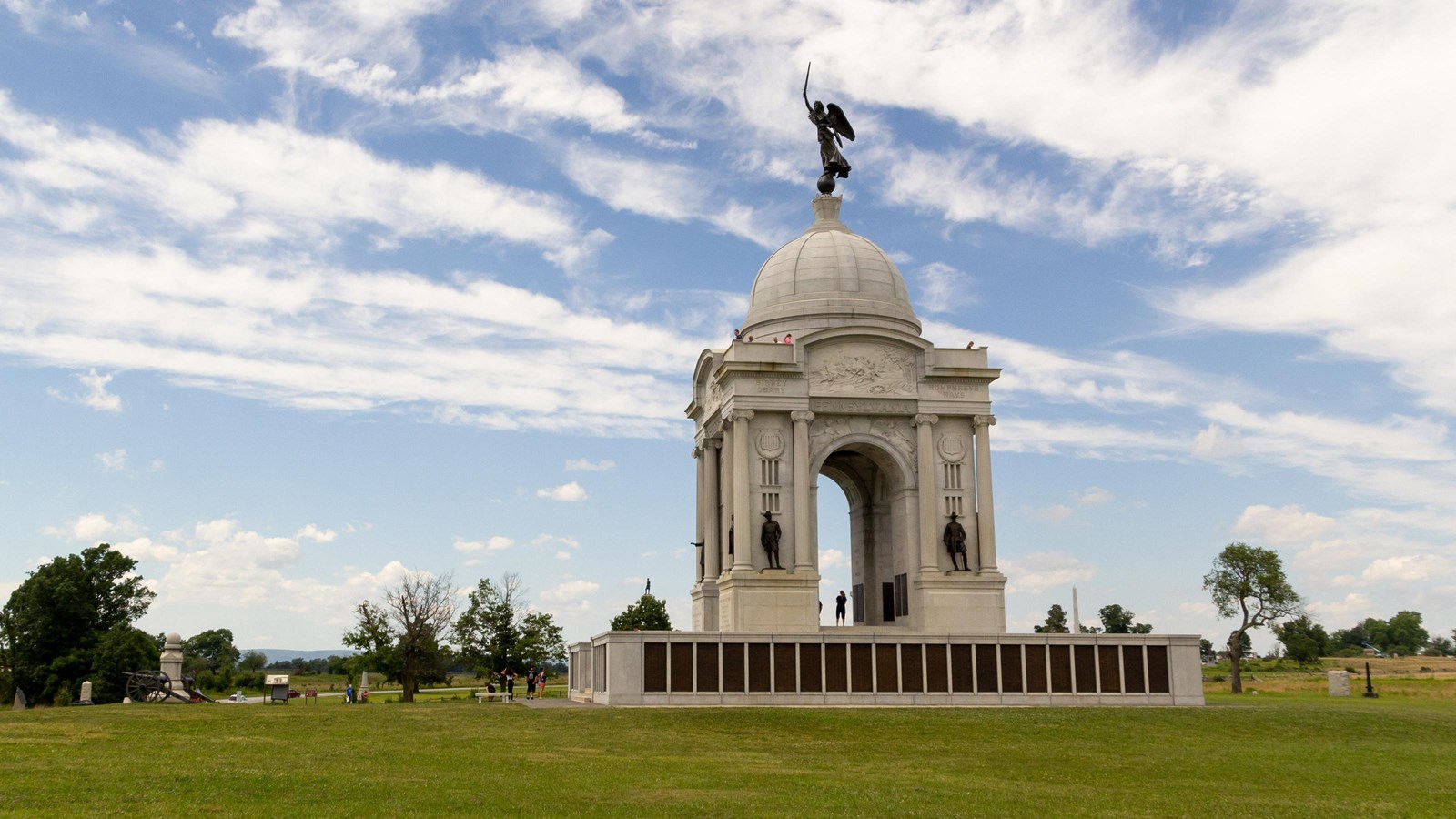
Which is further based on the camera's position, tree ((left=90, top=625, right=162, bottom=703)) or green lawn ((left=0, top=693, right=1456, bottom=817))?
tree ((left=90, top=625, right=162, bottom=703))

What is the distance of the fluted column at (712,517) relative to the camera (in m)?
57.2

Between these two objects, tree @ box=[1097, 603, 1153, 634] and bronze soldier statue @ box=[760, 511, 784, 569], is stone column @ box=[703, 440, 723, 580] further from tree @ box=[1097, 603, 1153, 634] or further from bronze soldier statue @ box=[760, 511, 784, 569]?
tree @ box=[1097, 603, 1153, 634]

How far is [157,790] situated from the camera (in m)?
20.1

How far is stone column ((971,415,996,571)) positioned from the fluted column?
38.8ft

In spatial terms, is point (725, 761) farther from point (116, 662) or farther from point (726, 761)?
point (116, 662)

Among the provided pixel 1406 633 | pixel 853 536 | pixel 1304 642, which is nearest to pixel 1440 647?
pixel 1406 633

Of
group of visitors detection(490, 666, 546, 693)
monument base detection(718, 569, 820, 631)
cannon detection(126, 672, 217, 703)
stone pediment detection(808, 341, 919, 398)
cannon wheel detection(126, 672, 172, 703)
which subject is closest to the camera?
cannon detection(126, 672, 217, 703)

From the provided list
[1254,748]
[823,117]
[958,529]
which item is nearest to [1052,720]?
[1254,748]

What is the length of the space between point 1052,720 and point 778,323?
82.8 ft

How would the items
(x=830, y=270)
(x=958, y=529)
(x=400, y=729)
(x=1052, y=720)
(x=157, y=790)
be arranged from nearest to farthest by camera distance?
(x=157, y=790)
(x=400, y=729)
(x=1052, y=720)
(x=958, y=529)
(x=830, y=270)

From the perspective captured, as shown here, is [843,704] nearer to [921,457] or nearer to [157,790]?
[921,457]

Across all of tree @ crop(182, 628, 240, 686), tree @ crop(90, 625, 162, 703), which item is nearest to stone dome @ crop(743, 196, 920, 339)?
tree @ crop(90, 625, 162, 703)

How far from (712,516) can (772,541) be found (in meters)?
7.17

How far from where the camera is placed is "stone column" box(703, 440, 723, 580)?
188 ft
